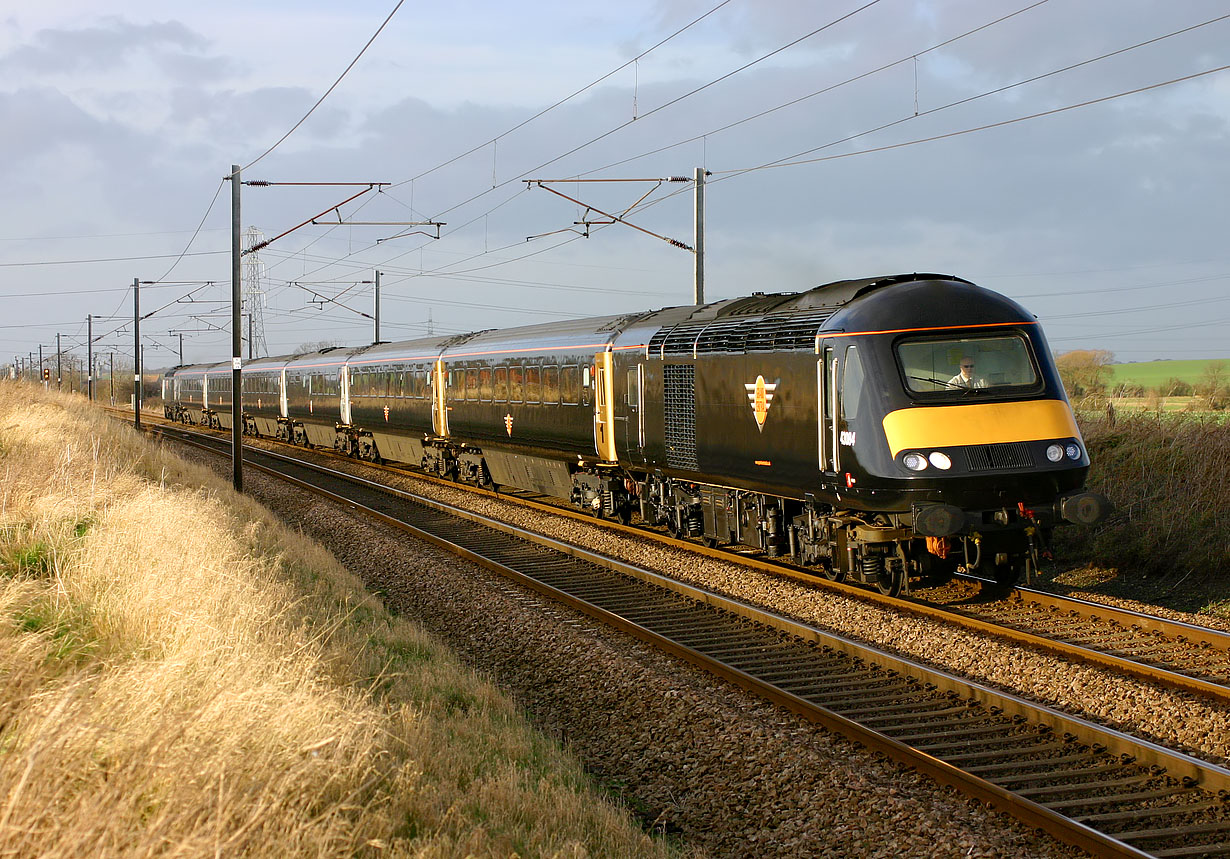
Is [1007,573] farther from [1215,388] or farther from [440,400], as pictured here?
[440,400]

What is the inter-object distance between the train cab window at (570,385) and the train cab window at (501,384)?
2899 mm

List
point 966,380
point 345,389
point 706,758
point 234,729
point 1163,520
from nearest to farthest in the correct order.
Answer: point 234,729 → point 706,758 → point 966,380 → point 1163,520 → point 345,389

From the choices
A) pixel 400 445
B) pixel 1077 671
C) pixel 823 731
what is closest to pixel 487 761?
pixel 823 731

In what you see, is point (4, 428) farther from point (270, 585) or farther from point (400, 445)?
point (270, 585)

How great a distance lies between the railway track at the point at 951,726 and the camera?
235 inches

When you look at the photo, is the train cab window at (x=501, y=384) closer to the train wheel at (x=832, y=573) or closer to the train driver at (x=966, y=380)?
the train wheel at (x=832, y=573)

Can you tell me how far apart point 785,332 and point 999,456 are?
2895 millimetres

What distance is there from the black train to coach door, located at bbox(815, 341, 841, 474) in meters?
0.02

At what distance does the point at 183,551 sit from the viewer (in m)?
10.4

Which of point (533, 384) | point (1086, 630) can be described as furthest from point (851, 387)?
point (533, 384)

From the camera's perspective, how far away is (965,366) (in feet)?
36.4

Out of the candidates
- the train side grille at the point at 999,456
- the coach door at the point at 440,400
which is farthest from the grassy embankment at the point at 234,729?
the coach door at the point at 440,400

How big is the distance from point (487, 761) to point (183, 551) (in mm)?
5162

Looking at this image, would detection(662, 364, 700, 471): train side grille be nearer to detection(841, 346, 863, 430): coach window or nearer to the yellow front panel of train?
detection(841, 346, 863, 430): coach window
